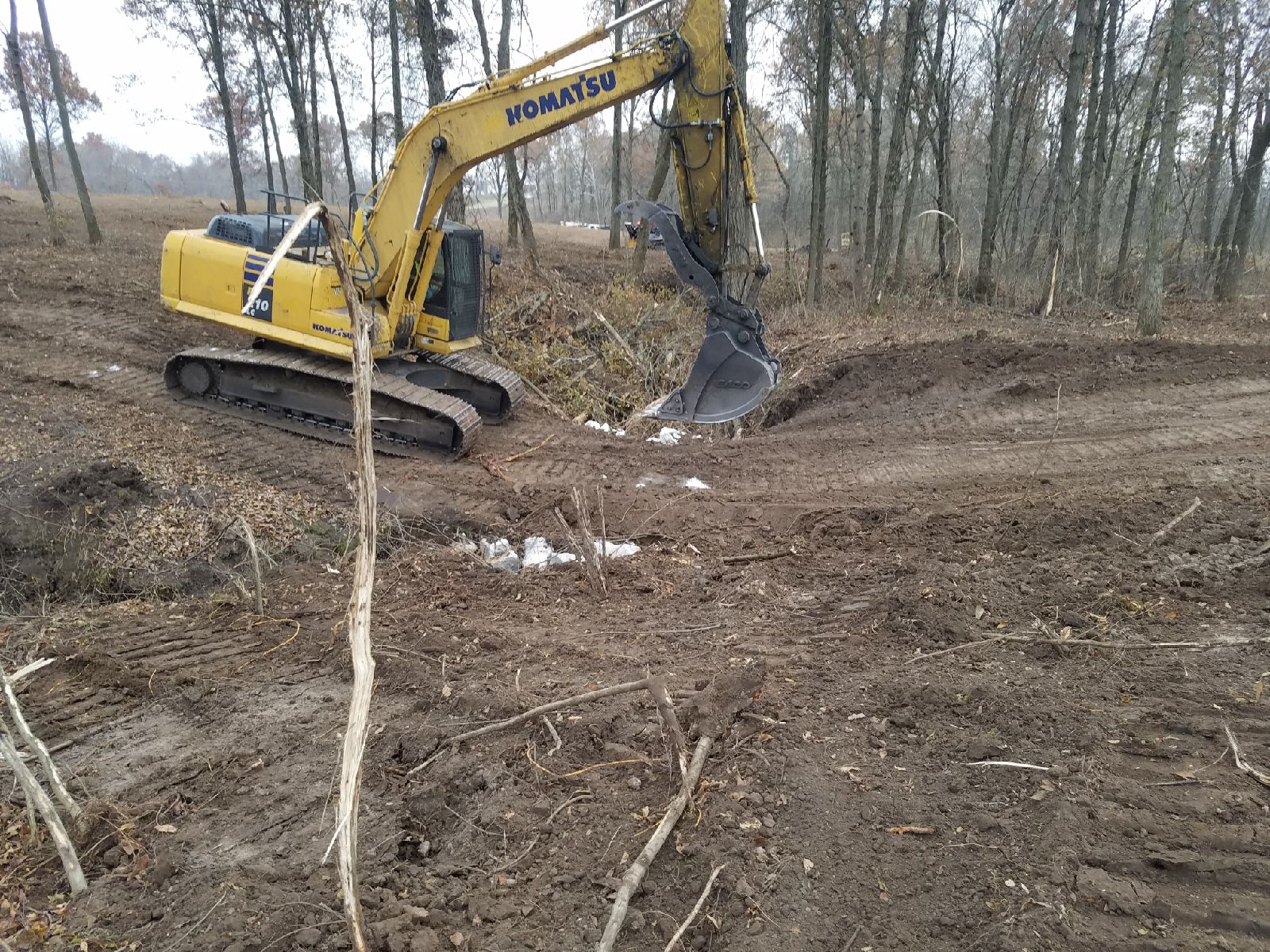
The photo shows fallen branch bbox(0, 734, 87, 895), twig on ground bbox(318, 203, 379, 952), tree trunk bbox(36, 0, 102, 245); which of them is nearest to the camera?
twig on ground bbox(318, 203, 379, 952)

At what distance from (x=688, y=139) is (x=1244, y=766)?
587 centimetres

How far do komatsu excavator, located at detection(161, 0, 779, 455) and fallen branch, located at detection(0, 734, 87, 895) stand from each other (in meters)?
4.68

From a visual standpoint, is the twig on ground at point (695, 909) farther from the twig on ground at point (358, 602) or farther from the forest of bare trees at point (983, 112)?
the forest of bare trees at point (983, 112)

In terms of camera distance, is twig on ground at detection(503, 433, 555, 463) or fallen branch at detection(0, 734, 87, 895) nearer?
fallen branch at detection(0, 734, 87, 895)

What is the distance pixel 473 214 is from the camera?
84.5 ft

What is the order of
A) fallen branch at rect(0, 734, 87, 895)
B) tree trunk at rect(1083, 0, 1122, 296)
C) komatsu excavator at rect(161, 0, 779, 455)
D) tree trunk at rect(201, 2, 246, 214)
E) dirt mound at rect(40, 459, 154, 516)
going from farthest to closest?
tree trunk at rect(201, 2, 246, 214)
tree trunk at rect(1083, 0, 1122, 296)
komatsu excavator at rect(161, 0, 779, 455)
dirt mound at rect(40, 459, 154, 516)
fallen branch at rect(0, 734, 87, 895)

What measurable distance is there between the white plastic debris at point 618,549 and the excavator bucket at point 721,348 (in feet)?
3.97

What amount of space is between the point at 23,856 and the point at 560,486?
16.7ft

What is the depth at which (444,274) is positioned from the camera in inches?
353

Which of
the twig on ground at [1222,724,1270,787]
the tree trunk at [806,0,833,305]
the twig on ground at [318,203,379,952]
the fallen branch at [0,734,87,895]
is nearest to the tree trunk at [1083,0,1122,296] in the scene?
the tree trunk at [806,0,833,305]

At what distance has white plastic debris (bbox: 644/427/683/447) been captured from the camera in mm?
9484

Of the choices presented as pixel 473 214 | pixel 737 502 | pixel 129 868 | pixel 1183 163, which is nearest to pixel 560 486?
pixel 737 502

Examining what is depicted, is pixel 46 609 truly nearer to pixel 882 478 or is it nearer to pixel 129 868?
pixel 129 868

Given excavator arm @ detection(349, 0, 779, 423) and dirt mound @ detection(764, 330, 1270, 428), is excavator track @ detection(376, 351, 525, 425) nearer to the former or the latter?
excavator arm @ detection(349, 0, 779, 423)
